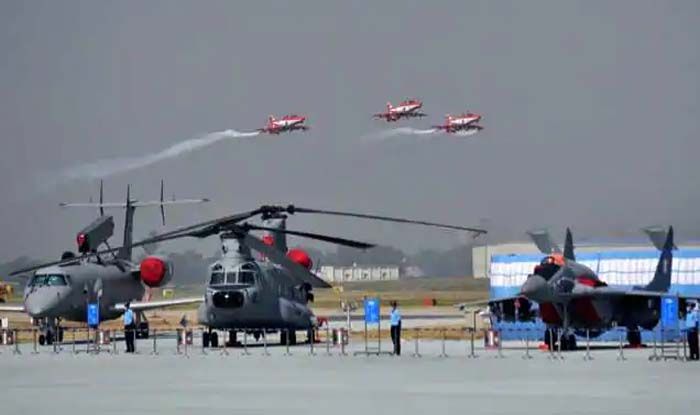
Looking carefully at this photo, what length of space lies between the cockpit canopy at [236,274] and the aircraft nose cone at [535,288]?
978 cm

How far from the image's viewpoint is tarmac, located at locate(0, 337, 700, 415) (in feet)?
92.9

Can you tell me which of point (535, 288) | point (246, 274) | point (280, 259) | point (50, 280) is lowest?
point (535, 288)

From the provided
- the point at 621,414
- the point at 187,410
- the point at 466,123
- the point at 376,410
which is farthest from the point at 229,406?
the point at 466,123

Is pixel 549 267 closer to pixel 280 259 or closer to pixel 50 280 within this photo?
pixel 280 259

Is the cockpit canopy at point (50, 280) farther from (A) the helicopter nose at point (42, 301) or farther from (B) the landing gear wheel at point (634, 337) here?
(B) the landing gear wheel at point (634, 337)

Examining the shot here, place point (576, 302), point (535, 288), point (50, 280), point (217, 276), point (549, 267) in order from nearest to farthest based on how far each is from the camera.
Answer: point (535, 288) < point (549, 267) < point (576, 302) < point (217, 276) < point (50, 280)

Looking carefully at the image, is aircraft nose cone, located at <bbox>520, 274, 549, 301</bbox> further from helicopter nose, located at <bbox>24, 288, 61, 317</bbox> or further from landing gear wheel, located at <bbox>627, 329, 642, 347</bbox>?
helicopter nose, located at <bbox>24, 288, 61, 317</bbox>

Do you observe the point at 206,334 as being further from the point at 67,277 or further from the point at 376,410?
the point at 376,410

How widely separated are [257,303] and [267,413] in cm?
2976

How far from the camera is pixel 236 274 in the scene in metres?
56.7

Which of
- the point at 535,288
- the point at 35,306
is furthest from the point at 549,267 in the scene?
the point at 35,306

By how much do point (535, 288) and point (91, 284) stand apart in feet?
74.4

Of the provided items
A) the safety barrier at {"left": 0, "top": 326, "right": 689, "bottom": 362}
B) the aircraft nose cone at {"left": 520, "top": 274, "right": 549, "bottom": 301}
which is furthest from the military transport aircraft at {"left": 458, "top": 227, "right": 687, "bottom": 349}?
the safety barrier at {"left": 0, "top": 326, "right": 689, "bottom": 362}

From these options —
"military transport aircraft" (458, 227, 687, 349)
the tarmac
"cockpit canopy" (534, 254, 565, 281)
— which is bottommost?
the tarmac
